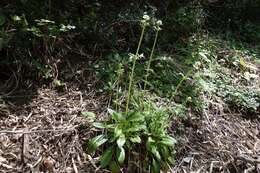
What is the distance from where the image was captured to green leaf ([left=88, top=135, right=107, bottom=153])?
8.51ft

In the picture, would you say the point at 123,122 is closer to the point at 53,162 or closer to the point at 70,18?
the point at 53,162

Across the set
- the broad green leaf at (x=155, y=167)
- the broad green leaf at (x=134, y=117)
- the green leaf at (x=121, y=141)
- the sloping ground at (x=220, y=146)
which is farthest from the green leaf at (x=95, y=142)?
the sloping ground at (x=220, y=146)

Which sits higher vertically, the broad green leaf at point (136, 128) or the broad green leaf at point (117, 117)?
the broad green leaf at point (117, 117)

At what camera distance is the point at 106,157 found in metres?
2.57

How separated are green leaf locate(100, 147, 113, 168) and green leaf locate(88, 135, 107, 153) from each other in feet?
0.21

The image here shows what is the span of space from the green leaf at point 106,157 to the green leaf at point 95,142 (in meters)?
0.07

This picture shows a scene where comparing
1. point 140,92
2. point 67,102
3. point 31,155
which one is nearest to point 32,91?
point 67,102

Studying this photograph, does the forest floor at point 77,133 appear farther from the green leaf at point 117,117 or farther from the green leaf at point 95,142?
the green leaf at point 117,117

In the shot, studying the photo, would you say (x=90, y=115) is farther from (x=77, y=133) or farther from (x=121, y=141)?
(x=121, y=141)

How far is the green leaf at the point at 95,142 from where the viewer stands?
259 centimetres

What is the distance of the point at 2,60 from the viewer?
3.03 metres

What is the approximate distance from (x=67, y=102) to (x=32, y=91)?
264 mm

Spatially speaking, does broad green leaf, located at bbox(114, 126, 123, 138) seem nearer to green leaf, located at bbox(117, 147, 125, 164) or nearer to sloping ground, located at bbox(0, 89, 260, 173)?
green leaf, located at bbox(117, 147, 125, 164)

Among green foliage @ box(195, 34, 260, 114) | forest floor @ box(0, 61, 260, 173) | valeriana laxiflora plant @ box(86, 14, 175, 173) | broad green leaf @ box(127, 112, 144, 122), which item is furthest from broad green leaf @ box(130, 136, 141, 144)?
green foliage @ box(195, 34, 260, 114)
